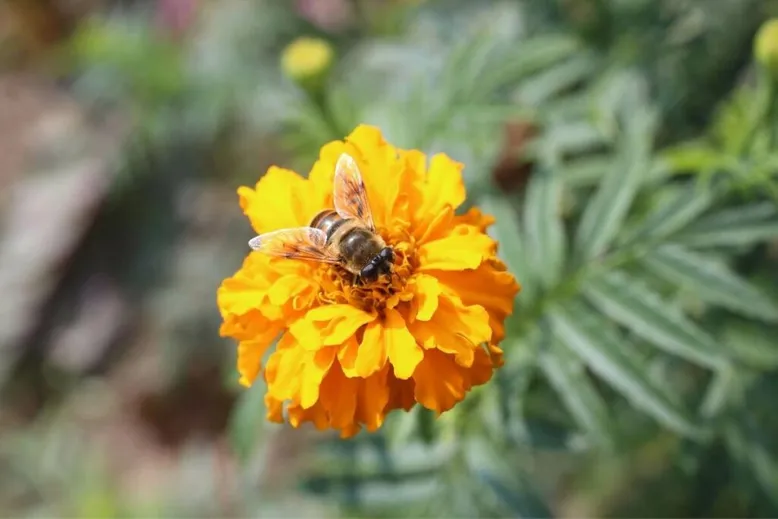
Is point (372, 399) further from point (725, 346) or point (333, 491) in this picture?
point (725, 346)

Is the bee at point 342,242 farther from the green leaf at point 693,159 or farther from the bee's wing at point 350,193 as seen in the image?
the green leaf at point 693,159

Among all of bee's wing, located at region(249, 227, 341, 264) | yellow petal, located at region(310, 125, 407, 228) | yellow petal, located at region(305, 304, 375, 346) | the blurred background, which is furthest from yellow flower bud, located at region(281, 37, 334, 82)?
yellow petal, located at region(305, 304, 375, 346)

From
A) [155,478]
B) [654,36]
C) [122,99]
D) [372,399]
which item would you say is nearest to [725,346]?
[654,36]

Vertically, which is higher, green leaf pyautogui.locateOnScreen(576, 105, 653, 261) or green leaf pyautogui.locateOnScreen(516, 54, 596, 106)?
green leaf pyautogui.locateOnScreen(516, 54, 596, 106)

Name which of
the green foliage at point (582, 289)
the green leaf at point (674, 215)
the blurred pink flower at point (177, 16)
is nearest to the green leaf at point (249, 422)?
the green foliage at point (582, 289)

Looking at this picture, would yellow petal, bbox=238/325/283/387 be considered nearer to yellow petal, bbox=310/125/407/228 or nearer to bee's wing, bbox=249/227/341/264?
bee's wing, bbox=249/227/341/264
